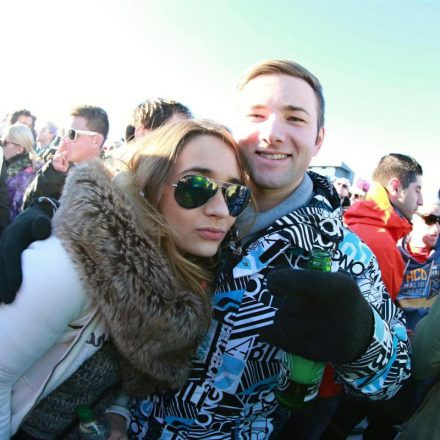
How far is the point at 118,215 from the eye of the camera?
4.08ft

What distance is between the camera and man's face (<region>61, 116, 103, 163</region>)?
3449 mm

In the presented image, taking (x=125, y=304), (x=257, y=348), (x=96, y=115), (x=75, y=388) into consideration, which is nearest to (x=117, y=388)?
(x=75, y=388)

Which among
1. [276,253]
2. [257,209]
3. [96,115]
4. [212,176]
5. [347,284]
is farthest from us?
[96,115]

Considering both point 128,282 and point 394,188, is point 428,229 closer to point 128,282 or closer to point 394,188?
point 394,188

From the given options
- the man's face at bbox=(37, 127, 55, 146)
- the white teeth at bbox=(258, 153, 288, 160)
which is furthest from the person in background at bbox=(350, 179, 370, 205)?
the man's face at bbox=(37, 127, 55, 146)

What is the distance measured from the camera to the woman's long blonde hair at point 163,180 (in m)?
1.42

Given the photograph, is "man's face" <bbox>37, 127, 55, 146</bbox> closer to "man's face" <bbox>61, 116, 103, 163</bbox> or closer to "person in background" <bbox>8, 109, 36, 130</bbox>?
"person in background" <bbox>8, 109, 36, 130</bbox>

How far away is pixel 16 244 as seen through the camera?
48.3 inches

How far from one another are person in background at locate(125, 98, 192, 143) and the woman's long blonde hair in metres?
1.28

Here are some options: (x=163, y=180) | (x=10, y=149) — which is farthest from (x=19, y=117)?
(x=163, y=180)

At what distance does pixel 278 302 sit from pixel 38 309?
872 mm

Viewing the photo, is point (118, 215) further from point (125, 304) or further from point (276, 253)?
point (276, 253)

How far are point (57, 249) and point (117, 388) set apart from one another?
0.68m

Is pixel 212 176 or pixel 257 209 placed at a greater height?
pixel 212 176
